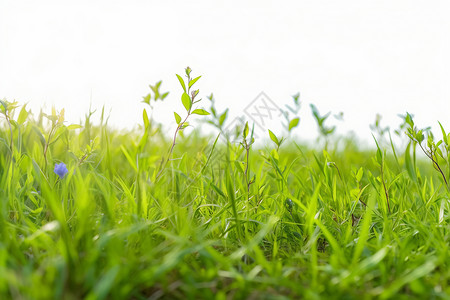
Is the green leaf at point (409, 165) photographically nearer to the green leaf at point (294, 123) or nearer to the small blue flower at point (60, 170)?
the green leaf at point (294, 123)

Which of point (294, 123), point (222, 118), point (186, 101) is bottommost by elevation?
point (294, 123)

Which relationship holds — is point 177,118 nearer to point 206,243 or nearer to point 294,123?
point 294,123

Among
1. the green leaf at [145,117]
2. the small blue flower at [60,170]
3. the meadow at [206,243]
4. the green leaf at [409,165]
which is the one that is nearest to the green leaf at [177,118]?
the meadow at [206,243]

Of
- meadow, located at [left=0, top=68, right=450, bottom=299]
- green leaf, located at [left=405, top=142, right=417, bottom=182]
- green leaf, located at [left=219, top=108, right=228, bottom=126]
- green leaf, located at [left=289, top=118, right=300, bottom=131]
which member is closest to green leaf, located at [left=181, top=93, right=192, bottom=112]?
meadow, located at [left=0, top=68, right=450, bottom=299]

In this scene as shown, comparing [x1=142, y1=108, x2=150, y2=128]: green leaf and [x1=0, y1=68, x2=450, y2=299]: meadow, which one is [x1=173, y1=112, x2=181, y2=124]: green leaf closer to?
[x1=0, y1=68, x2=450, y2=299]: meadow

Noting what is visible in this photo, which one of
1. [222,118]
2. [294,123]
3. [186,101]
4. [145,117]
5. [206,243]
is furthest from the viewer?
[294,123]

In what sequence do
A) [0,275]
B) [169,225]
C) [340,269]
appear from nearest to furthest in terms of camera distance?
[0,275]
[340,269]
[169,225]

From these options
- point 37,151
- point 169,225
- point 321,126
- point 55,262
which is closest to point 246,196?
point 169,225

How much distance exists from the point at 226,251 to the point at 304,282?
437 mm

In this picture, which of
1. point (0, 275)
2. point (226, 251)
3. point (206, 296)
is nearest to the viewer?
point (0, 275)

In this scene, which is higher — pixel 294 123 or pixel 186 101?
pixel 186 101

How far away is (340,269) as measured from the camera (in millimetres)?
1268

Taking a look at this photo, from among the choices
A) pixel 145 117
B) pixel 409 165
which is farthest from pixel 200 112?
pixel 409 165

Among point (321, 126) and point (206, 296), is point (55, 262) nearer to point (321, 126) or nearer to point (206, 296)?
point (206, 296)
